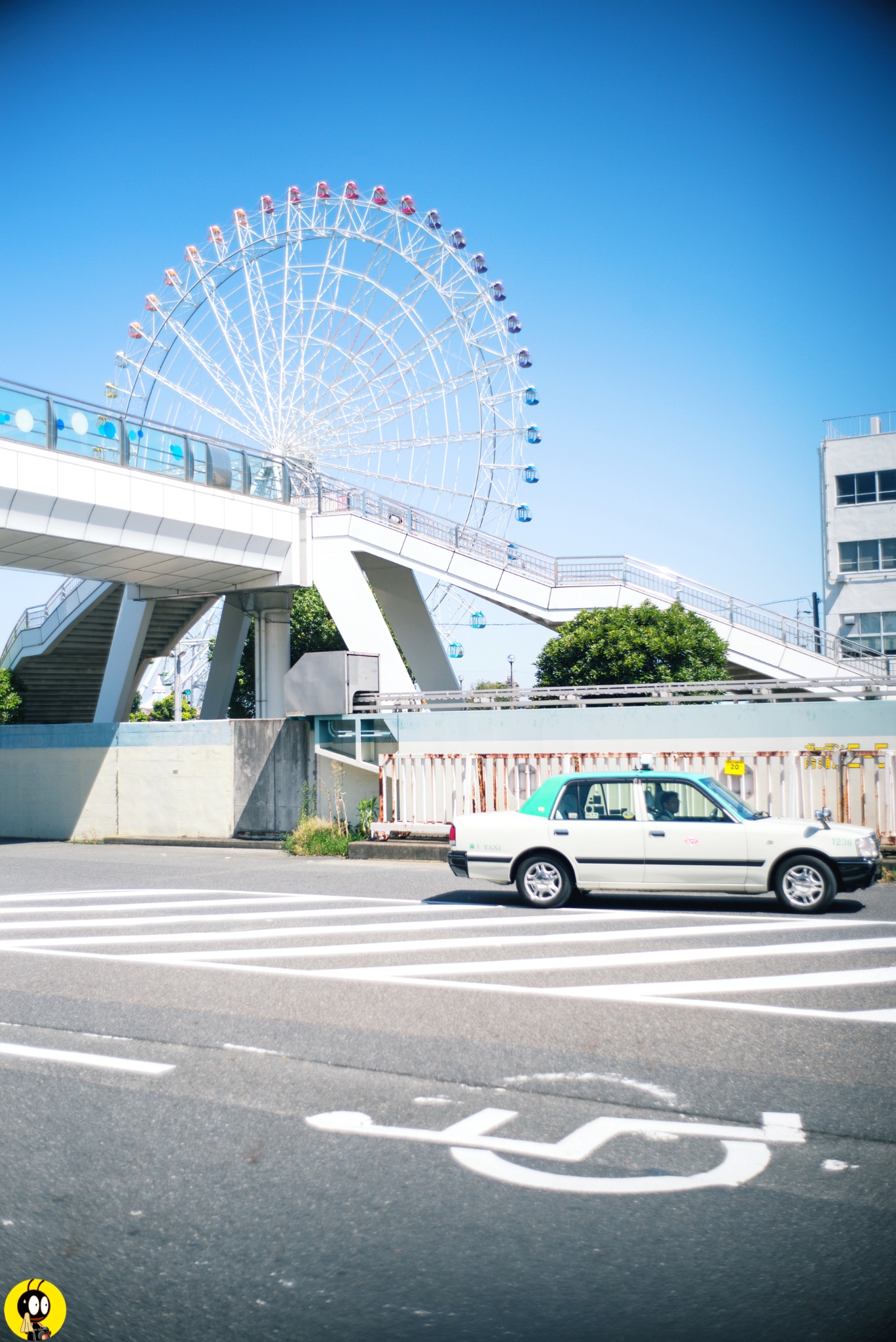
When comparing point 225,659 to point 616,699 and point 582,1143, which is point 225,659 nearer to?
point 616,699

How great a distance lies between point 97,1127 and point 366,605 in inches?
944

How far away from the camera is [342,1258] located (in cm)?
380

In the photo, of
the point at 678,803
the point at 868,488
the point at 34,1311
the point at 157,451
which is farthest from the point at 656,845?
the point at 868,488

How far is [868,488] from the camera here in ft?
170

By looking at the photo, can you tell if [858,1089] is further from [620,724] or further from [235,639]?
[235,639]

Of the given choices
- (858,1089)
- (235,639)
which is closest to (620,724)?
(858,1089)

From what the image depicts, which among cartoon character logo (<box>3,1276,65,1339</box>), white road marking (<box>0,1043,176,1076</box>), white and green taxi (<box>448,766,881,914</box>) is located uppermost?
white and green taxi (<box>448,766,881,914</box>)

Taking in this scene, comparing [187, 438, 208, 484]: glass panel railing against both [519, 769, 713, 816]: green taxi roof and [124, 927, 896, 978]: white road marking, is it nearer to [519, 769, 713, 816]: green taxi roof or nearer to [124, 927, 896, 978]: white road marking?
[519, 769, 713, 816]: green taxi roof

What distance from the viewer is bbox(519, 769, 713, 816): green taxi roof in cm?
1209

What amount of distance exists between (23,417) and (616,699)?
12.2 m

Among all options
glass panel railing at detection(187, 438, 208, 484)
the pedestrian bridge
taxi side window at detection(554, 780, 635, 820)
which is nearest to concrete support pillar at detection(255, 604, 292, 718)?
the pedestrian bridge

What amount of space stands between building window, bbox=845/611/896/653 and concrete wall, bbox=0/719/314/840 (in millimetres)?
35931

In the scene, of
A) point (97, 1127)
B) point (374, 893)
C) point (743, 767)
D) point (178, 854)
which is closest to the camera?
point (97, 1127)

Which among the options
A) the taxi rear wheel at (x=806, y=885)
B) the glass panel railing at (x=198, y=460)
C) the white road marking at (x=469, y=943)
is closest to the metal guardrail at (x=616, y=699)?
the taxi rear wheel at (x=806, y=885)
